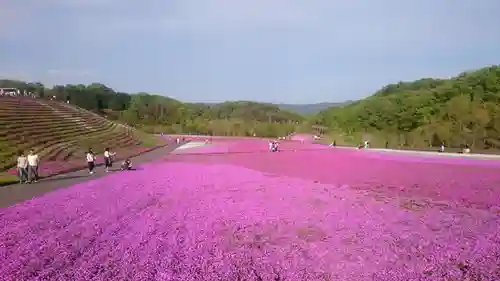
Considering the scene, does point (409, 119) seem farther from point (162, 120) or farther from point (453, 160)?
point (162, 120)

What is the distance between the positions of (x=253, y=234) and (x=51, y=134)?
39.4 metres

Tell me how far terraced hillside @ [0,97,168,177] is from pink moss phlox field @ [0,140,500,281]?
16834 millimetres

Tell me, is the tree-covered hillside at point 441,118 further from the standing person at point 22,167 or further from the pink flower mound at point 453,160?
the standing person at point 22,167

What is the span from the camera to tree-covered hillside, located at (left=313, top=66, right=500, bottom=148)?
189 ft

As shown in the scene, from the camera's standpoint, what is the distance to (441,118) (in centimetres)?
7062

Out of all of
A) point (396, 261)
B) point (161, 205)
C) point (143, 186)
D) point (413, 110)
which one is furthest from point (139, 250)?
point (413, 110)

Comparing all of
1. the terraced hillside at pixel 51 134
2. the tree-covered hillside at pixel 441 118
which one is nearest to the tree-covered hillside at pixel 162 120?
the tree-covered hillside at pixel 441 118

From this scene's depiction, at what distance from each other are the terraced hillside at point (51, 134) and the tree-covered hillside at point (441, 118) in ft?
123

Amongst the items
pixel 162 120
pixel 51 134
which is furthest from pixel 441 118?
pixel 162 120

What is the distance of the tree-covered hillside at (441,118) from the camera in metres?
57.8

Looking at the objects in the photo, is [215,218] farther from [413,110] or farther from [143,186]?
[413,110]

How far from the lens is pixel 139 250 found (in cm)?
897

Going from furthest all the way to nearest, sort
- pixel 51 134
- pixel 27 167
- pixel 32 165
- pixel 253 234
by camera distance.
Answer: pixel 51 134, pixel 27 167, pixel 32 165, pixel 253 234

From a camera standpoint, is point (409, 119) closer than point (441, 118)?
No
